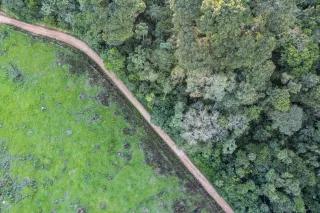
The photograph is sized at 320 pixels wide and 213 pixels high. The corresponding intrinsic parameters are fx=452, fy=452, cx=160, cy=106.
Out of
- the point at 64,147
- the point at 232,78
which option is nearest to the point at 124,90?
the point at 64,147

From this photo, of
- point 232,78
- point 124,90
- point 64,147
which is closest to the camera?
point 232,78

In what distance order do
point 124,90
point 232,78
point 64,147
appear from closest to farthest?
point 232,78 < point 64,147 < point 124,90

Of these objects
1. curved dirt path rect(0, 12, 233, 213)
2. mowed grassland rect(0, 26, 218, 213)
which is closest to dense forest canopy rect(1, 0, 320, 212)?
curved dirt path rect(0, 12, 233, 213)

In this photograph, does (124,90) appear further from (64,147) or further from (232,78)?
(232,78)

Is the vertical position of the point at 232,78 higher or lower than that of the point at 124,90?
higher

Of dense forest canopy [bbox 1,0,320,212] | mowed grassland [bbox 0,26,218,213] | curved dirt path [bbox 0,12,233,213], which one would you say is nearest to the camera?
dense forest canopy [bbox 1,0,320,212]

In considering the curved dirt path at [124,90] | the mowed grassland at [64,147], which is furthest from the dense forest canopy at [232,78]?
the mowed grassland at [64,147]

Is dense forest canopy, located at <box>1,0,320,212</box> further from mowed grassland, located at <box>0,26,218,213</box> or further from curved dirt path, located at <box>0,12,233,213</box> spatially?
mowed grassland, located at <box>0,26,218,213</box>
